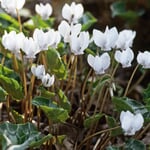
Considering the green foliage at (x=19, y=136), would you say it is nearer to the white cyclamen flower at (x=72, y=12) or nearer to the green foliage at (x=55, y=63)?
the green foliage at (x=55, y=63)

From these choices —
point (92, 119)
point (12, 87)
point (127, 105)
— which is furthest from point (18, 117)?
point (127, 105)

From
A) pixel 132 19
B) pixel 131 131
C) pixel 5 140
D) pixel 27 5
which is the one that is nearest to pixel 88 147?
pixel 131 131

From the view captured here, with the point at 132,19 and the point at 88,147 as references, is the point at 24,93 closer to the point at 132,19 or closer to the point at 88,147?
the point at 88,147

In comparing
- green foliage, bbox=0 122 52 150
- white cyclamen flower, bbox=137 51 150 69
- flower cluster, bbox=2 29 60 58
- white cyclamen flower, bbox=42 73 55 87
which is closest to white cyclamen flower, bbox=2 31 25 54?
flower cluster, bbox=2 29 60 58

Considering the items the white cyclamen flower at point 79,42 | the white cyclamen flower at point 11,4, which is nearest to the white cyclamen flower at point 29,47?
the white cyclamen flower at point 79,42

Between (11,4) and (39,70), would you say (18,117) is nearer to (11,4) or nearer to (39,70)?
(39,70)
